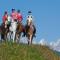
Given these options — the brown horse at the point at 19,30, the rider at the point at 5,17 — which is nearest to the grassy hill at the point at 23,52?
the brown horse at the point at 19,30

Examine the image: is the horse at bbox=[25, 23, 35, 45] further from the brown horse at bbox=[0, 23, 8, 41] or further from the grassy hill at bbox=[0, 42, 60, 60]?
the brown horse at bbox=[0, 23, 8, 41]

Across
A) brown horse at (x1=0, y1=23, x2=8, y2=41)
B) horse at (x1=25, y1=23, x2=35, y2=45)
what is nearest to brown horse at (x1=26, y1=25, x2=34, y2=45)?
horse at (x1=25, y1=23, x2=35, y2=45)

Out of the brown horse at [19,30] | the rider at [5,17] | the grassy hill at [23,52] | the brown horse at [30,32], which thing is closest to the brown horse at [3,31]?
the rider at [5,17]

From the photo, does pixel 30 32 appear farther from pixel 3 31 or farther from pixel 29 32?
pixel 3 31

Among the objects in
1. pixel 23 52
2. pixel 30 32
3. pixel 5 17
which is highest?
pixel 5 17

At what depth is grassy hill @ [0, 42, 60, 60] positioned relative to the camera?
Answer: 25.1 metres

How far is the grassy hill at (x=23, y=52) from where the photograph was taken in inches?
Answer: 988

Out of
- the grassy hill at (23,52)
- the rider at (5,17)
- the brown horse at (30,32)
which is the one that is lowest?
the grassy hill at (23,52)

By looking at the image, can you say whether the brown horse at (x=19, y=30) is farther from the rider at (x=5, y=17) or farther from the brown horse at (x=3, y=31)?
the rider at (x=5, y=17)

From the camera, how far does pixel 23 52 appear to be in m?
26.3

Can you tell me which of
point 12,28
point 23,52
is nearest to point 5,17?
point 12,28

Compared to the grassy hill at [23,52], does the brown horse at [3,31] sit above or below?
above

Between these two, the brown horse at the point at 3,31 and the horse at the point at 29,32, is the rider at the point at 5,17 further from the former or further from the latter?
the horse at the point at 29,32

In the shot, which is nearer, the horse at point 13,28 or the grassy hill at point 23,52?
the grassy hill at point 23,52
